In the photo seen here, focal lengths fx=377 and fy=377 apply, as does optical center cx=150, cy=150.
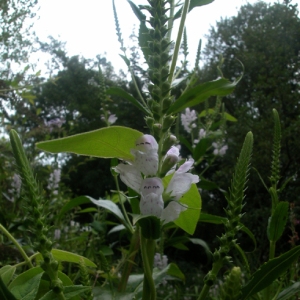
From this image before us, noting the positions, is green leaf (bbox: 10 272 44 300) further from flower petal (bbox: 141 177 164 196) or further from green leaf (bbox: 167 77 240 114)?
green leaf (bbox: 167 77 240 114)

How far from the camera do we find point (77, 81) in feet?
33.9

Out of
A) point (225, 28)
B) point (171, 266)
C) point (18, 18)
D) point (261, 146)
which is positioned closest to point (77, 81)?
point (225, 28)

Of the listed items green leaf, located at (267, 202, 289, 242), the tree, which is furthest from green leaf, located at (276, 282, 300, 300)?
the tree

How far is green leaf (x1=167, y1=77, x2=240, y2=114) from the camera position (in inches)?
18.8

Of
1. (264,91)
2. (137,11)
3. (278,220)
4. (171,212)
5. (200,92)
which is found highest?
(137,11)

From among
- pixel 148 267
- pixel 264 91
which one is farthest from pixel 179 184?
pixel 264 91

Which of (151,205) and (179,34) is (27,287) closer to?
(151,205)

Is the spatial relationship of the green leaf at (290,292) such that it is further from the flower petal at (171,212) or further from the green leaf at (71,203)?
the green leaf at (71,203)

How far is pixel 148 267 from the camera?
429mm

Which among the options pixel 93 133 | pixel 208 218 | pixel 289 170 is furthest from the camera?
pixel 289 170

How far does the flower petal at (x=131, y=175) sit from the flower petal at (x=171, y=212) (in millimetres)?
42

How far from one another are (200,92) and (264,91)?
6424 mm

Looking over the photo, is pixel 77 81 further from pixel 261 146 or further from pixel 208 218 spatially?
pixel 208 218

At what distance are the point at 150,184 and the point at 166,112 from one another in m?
0.10
